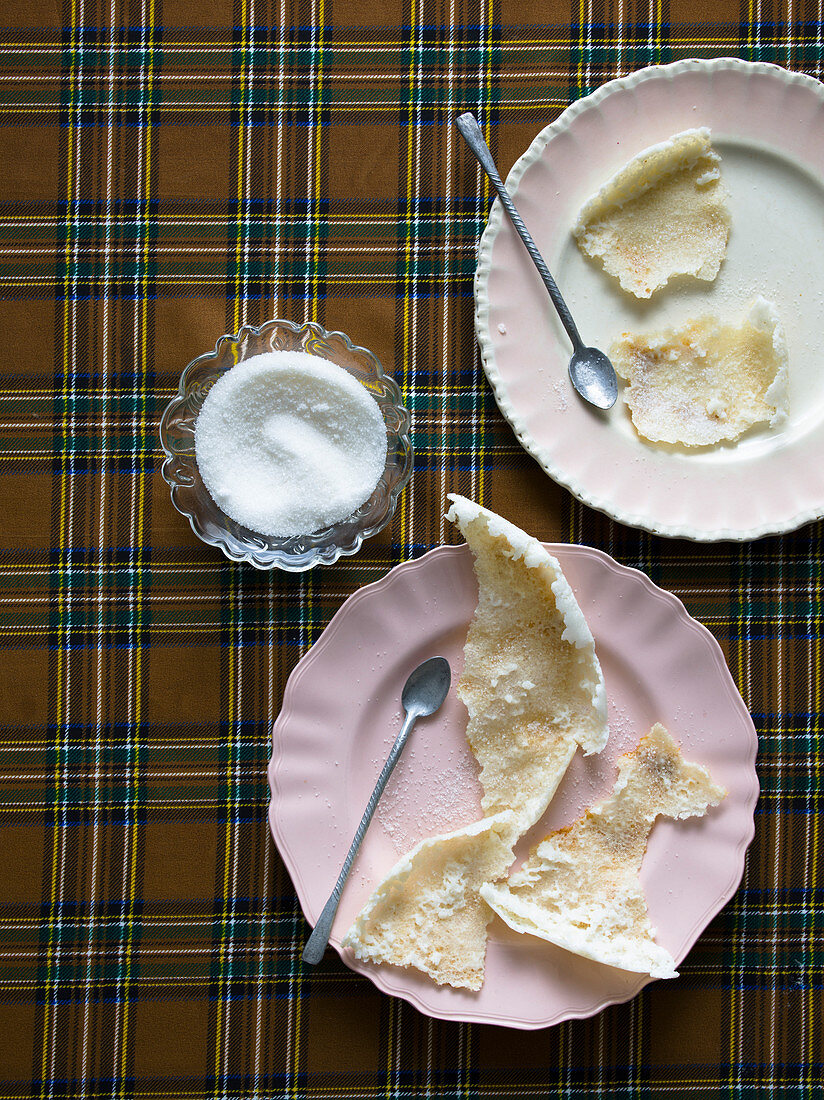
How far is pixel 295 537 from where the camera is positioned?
1.48 m

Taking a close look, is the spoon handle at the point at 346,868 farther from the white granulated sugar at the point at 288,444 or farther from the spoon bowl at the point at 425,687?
the white granulated sugar at the point at 288,444

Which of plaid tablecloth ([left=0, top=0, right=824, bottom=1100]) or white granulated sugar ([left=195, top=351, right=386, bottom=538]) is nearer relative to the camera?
white granulated sugar ([left=195, top=351, right=386, bottom=538])

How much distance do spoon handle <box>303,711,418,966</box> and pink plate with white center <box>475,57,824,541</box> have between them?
1.82 ft

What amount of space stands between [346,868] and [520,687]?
435mm

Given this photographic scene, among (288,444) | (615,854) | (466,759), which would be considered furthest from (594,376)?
(615,854)

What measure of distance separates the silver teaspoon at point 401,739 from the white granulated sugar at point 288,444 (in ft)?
1.08

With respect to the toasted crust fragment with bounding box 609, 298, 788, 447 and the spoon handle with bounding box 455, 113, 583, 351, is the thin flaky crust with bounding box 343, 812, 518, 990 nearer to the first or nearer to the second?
the toasted crust fragment with bounding box 609, 298, 788, 447

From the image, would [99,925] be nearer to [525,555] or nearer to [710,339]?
[525,555]

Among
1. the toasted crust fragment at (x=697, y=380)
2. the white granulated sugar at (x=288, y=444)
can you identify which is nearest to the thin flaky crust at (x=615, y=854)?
the toasted crust fragment at (x=697, y=380)

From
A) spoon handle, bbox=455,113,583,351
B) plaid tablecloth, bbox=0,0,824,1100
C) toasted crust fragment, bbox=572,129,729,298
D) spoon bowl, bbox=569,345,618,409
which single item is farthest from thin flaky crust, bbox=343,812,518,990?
toasted crust fragment, bbox=572,129,729,298

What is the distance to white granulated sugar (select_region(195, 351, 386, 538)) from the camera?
1455 millimetres

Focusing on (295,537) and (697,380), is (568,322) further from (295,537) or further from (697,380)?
(295,537)

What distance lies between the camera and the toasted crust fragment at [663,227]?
1.55 metres

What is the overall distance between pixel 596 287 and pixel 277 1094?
1.58 metres
